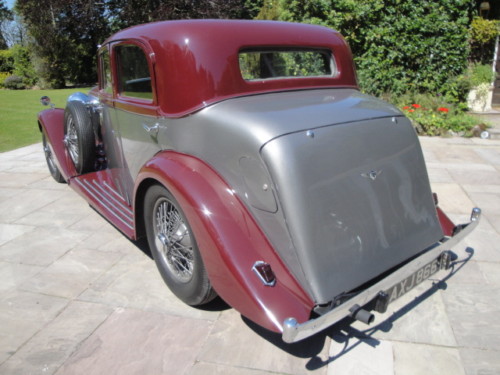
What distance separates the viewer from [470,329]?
2396 mm

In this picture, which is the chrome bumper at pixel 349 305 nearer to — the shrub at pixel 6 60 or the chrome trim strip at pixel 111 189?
the chrome trim strip at pixel 111 189

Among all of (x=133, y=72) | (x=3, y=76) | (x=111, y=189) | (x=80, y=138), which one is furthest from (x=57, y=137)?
(x=3, y=76)

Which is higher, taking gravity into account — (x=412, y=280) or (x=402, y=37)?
(x=402, y=37)

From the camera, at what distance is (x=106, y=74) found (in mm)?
3627

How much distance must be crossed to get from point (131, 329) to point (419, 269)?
67.8 inches

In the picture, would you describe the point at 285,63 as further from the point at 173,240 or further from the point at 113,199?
the point at 113,199

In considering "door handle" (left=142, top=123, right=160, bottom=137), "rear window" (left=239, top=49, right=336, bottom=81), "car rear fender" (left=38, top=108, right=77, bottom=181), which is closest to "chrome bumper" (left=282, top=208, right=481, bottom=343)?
"rear window" (left=239, top=49, right=336, bottom=81)

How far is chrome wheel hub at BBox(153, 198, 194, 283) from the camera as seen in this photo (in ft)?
8.36

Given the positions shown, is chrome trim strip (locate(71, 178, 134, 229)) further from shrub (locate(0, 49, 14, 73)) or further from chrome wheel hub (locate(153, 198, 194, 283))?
shrub (locate(0, 49, 14, 73))

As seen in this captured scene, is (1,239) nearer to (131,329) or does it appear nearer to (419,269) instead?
(131,329)

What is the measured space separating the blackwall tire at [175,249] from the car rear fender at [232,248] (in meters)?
0.17

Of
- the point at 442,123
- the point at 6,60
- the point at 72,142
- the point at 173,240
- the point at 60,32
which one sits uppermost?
the point at 60,32

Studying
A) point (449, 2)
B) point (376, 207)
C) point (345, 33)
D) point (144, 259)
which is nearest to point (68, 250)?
point (144, 259)

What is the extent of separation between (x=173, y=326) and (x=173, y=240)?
0.53 m
